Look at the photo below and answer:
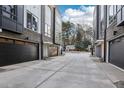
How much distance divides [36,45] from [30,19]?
394cm

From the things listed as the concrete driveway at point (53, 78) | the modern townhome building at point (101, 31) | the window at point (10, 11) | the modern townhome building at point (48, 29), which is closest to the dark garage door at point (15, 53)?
the concrete driveway at point (53, 78)

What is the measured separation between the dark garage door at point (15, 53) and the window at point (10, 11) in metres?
2.29

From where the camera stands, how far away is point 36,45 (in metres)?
22.5

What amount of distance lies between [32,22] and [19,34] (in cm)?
500

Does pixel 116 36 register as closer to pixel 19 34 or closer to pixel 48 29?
pixel 19 34

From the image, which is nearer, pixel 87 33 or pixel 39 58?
pixel 39 58

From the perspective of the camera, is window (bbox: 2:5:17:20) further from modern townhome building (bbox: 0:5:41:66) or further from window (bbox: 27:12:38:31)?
window (bbox: 27:12:38:31)

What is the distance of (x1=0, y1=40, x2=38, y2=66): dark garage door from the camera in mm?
13231

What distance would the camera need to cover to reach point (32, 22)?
20.7 meters

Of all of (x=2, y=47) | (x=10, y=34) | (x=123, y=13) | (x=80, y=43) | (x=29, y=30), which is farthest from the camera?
(x=80, y=43)

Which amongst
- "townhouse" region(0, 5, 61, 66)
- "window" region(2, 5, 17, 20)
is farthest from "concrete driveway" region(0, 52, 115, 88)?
"window" region(2, 5, 17, 20)

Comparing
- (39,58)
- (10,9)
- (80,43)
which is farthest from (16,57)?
(80,43)

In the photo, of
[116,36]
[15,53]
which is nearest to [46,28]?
[15,53]
